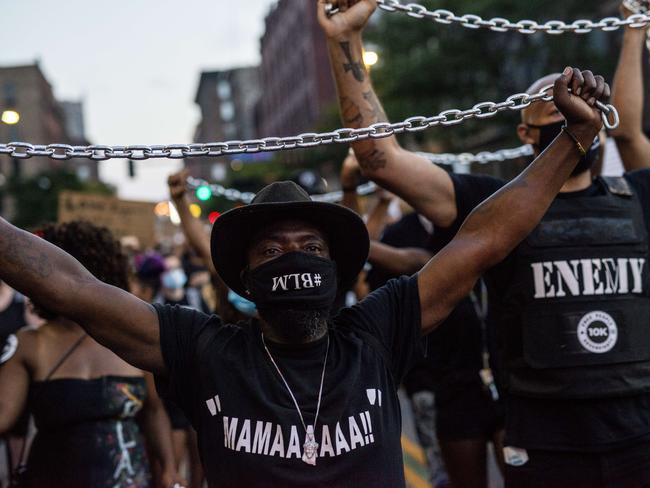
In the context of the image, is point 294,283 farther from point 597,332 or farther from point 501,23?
point 501,23

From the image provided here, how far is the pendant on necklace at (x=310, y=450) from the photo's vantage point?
2.29 m

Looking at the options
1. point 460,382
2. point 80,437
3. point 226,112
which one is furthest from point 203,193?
point 226,112

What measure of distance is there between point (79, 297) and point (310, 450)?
772mm

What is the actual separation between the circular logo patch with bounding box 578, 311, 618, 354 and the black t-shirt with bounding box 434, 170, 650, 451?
0.20 m

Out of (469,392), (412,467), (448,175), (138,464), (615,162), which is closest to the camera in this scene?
(448,175)

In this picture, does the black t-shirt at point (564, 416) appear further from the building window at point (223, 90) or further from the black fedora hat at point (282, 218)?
the building window at point (223, 90)

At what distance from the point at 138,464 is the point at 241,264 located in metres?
1.43

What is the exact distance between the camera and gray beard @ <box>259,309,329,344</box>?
2.39m

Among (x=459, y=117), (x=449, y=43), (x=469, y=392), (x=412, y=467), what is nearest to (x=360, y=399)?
(x=459, y=117)

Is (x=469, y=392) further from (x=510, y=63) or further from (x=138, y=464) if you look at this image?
(x=510, y=63)

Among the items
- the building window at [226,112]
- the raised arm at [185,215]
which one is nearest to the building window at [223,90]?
the building window at [226,112]

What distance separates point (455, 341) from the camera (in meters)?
4.95

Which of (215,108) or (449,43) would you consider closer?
(449,43)

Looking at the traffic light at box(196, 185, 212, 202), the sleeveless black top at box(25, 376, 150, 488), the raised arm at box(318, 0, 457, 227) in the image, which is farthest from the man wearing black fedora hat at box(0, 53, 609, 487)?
the traffic light at box(196, 185, 212, 202)
